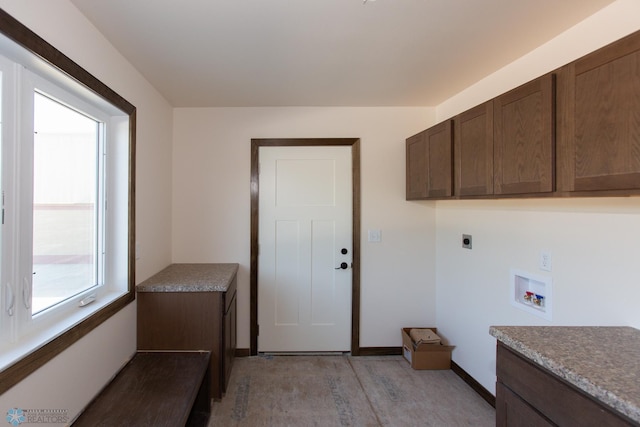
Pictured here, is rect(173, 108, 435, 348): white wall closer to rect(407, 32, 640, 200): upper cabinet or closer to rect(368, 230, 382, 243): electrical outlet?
rect(368, 230, 382, 243): electrical outlet

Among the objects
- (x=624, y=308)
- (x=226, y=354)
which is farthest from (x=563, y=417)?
(x=226, y=354)

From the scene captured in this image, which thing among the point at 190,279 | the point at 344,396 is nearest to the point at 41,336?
the point at 190,279

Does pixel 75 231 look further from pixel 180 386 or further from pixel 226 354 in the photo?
pixel 226 354

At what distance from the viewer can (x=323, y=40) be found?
1.69m

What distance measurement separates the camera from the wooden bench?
132cm

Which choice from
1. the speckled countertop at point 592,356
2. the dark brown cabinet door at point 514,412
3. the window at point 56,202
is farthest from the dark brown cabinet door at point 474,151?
the window at point 56,202

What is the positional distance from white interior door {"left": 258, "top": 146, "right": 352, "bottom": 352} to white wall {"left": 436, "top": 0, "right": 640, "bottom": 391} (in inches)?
38.9

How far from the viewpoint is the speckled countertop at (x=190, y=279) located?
2.00m

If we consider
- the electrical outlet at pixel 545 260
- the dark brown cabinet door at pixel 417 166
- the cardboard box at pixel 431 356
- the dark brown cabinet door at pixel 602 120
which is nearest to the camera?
the dark brown cabinet door at pixel 602 120

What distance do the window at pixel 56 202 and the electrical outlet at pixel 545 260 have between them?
2565mm

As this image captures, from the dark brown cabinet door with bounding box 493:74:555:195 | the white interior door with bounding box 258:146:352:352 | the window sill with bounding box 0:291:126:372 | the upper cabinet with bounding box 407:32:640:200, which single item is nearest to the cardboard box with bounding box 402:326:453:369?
the white interior door with bounding box 258:146:352:352

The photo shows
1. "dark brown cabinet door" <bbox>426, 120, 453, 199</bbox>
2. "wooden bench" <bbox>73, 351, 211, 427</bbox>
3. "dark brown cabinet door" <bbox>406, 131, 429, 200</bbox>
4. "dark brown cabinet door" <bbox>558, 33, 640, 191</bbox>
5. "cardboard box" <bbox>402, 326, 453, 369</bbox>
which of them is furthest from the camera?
"cardboard box" <bbox>402, 326, 453, 369</bbox>

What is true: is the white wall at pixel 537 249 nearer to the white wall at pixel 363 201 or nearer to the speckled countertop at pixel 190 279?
the white wall at pixel 363 201

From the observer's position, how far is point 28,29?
1.12 m
